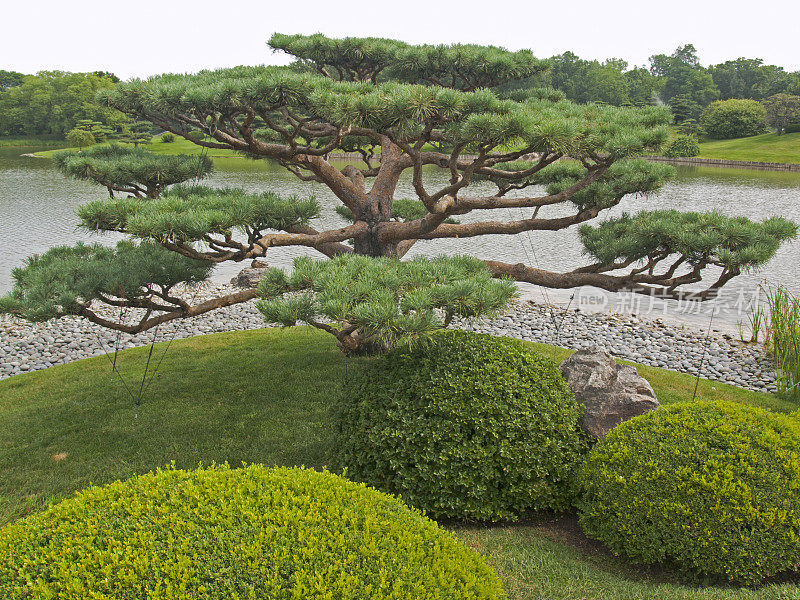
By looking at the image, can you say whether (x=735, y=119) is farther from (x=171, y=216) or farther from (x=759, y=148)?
(x=171, y=216)

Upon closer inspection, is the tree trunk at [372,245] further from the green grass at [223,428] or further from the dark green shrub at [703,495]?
the dark green shrub at [703,495]

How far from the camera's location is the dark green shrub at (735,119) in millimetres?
47469

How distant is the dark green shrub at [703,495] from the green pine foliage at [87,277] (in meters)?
3.99

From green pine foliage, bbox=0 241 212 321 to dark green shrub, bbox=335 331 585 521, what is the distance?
7.20 ft

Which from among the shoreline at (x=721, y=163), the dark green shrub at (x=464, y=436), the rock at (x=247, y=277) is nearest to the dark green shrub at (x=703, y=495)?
the dark green shrub at (x=464, y=436)

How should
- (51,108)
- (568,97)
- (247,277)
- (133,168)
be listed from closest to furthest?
(133,168)
(247,277)
(51,108)
(568,97)

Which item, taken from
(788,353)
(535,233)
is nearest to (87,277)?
(788,353)

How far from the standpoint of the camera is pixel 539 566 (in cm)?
348

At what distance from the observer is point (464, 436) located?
12.7 feet

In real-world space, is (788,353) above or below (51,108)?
below

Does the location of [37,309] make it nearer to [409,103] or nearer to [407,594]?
[409,103]

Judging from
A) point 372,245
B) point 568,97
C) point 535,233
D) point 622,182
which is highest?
point 568,97

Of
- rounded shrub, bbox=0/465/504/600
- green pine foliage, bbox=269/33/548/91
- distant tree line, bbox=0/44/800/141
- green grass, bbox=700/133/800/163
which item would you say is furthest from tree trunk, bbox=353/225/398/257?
green grass, bbox=700/133/800/163

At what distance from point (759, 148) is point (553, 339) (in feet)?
140
